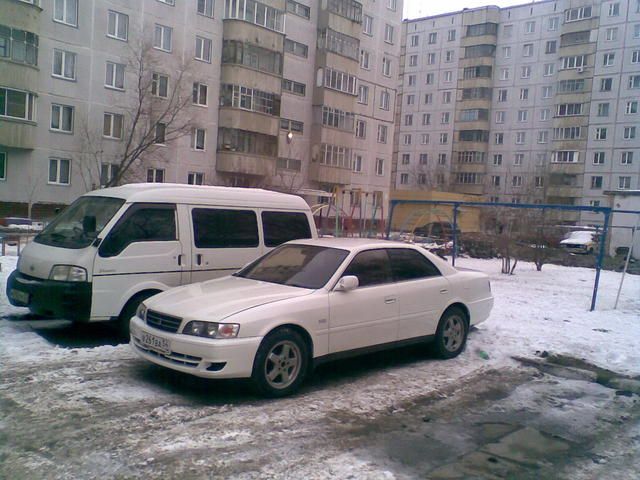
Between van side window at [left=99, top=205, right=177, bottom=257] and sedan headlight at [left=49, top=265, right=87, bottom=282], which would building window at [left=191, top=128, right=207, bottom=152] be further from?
sedan headlight at [left=49, top=265, right=87, bottom=282]

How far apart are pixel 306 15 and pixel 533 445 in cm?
4065

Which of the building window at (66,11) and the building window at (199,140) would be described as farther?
the building window at (199,140)

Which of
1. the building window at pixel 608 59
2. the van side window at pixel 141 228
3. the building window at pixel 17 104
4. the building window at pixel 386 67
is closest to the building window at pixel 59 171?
the building window at pixel 17 104

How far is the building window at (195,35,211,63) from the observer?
35375 millimetres

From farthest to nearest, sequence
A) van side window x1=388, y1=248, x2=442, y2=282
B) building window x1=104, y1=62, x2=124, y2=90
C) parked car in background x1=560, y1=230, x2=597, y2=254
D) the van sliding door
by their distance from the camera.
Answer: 1. parked car in background x1=560, y1=230, x2=597, y2=254
2. building window x1=104, y1=62, x2=124, y2=90
3. the van sliding door
4. van side window x1=388, y1=248, x2=442, y2=282

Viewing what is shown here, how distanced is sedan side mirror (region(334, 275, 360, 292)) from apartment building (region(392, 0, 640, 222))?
45.1 m

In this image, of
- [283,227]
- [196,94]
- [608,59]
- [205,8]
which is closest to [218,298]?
[283,227]

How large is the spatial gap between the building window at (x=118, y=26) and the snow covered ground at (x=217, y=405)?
26.1m

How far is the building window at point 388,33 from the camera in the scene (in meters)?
49.0

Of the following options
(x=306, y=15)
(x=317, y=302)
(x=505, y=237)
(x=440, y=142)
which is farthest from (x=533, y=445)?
(x=440, y=142)

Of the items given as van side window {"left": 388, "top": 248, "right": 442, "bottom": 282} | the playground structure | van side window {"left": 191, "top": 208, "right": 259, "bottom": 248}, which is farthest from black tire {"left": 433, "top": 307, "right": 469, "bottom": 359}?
the playground structure

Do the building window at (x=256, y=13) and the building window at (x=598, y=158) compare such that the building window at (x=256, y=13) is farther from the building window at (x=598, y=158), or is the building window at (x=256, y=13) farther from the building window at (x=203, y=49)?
the building window at (x=598, y=158)

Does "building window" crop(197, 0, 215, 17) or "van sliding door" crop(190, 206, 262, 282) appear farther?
"building window" crop(197, 0, 215, 17)

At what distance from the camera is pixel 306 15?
137 feet
